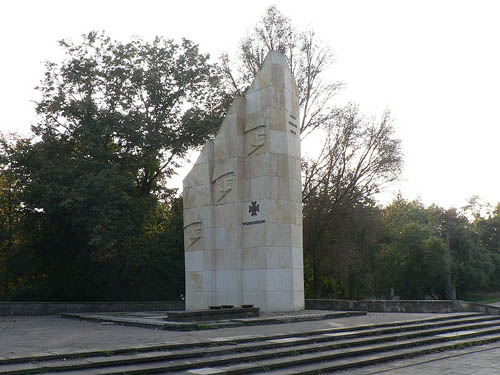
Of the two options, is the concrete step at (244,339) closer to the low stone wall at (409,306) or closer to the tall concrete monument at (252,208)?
the low stone wall at (409,306)

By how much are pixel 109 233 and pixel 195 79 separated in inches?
420

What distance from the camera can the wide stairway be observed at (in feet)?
29.6

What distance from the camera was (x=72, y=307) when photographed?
23500mm

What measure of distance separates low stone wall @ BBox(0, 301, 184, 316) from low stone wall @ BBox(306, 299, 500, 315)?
25.1ft

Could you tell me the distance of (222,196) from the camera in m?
20.8

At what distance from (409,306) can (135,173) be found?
1613 centimetres

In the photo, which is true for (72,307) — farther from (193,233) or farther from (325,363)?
(325,363)

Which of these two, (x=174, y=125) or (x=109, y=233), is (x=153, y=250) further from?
(x=174, y=125)

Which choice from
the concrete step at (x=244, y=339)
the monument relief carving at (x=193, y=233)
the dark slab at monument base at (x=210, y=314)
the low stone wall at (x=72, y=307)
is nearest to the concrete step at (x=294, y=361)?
the concrete step at (x=244, y=339)

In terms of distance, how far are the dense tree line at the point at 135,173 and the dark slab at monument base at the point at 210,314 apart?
9247 mm

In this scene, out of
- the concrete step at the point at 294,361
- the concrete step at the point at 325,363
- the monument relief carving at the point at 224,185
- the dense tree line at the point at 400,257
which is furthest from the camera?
the dense tree line at the point at 400,257

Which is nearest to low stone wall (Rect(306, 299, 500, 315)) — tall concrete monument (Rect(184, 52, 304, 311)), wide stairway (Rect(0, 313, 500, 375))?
tall concrete monument (Rect(184, 52, 304, 311))

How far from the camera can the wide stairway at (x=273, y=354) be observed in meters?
9.03

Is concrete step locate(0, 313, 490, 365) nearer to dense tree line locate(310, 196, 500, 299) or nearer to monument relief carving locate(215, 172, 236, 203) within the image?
monument relief carving locate(215, 172, 236, 203)
